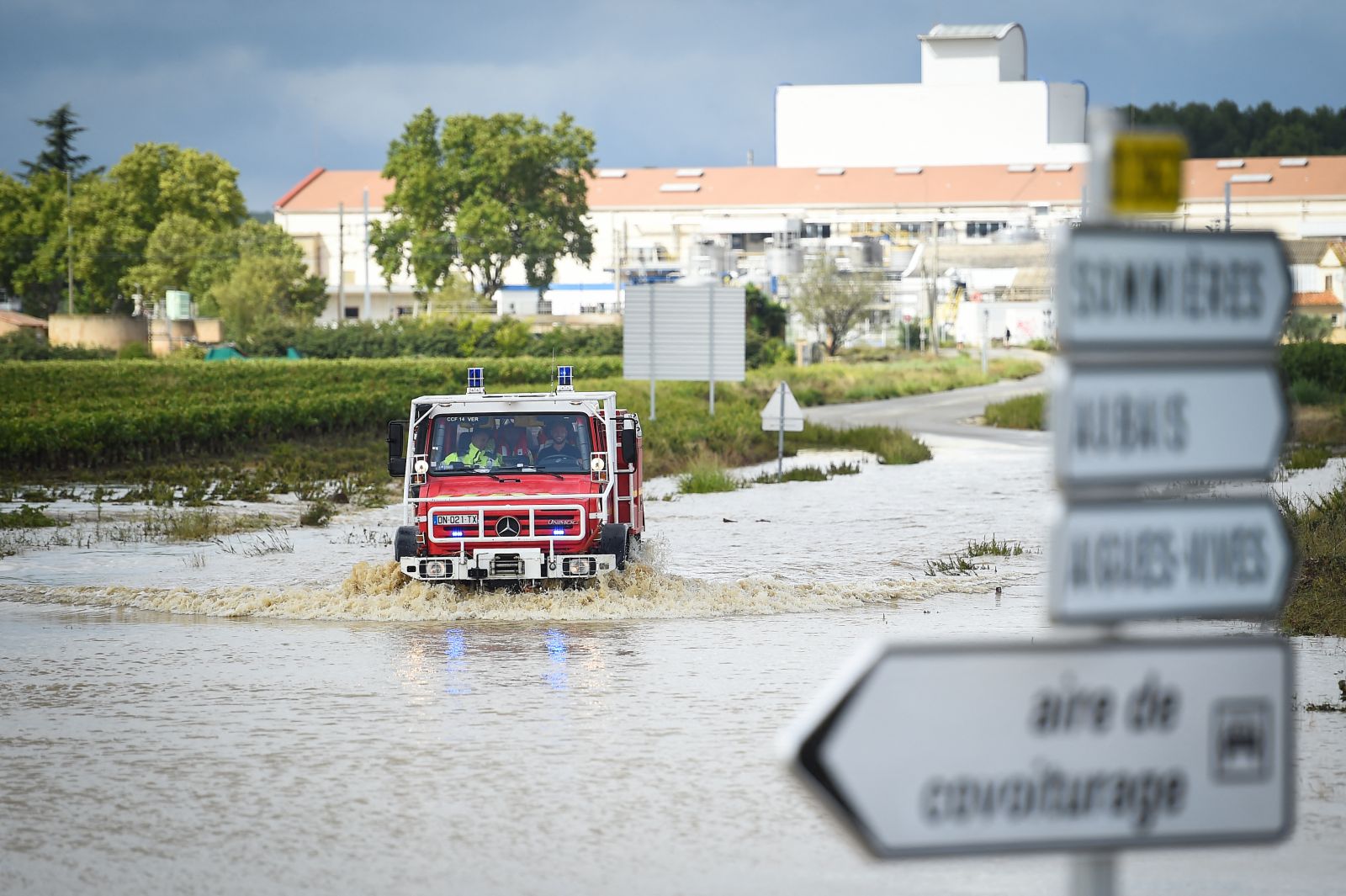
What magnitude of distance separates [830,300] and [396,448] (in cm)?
8111

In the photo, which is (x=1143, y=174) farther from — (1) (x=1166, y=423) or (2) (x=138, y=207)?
(2) (x=138, y=207)

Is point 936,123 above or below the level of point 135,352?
above

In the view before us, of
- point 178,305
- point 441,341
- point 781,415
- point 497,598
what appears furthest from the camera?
point 178,305

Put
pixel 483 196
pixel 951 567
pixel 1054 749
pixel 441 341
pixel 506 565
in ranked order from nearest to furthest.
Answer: pixel 1054 749 → pixel 506 565 → pixel 951 567 → pixel 441 341 → pixel 483 196

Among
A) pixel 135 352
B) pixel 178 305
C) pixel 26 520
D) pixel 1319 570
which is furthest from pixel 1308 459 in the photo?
pixel 178 305

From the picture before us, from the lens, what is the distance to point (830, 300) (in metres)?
96.8

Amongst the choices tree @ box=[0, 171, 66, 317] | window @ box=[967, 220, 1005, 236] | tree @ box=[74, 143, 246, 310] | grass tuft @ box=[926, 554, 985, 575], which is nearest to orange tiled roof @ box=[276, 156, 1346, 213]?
window @ box=[967, 220, 1005, 236]

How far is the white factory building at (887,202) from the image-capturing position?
10944 cm

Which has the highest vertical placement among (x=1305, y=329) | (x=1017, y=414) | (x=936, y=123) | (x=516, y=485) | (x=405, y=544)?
(x=936, y=123)

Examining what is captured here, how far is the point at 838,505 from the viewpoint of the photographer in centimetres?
2923

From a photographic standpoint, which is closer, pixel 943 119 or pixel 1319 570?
pixel 1319 570

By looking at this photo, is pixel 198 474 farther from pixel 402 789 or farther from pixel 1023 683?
pixel 1023 683

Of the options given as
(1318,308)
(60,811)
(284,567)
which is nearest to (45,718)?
(60,811)

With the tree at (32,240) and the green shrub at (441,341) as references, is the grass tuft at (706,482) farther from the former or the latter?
the tree at (32,240)
